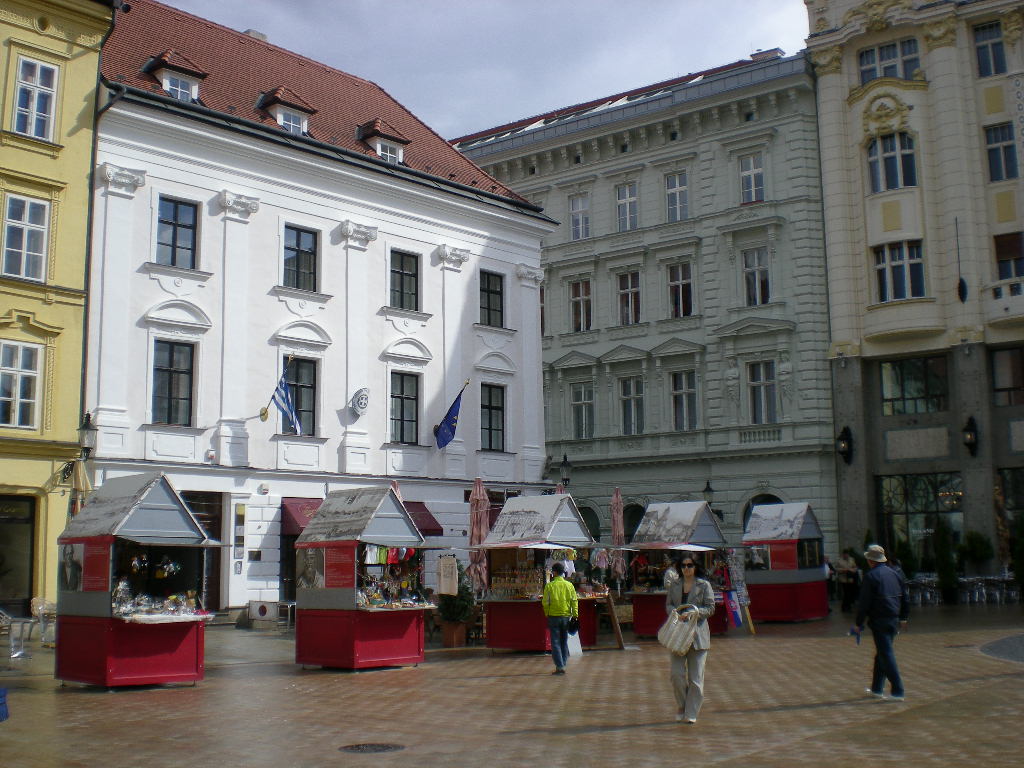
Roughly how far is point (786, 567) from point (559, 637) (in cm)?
1303

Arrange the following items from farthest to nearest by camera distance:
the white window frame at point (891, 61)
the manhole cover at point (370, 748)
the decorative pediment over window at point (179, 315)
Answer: the white window frame at point (891, 61) → the decorative pediment over window at point (179, 315) → the manhole cover at point (370, 748)

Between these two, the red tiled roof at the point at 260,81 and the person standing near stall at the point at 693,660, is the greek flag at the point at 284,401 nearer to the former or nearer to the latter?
the red tiled roof at the point at 260,81

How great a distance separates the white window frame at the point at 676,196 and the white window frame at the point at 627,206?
1.34m

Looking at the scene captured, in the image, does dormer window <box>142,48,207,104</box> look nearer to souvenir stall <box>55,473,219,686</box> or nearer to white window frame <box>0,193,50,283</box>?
white window frame <box>0,193,50,283</box>

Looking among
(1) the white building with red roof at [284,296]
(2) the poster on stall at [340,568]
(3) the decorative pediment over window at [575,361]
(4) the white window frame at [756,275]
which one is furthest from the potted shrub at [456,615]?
(3) the decorative pediment over window at [575,361]

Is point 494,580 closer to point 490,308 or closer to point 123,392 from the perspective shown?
point 123,392

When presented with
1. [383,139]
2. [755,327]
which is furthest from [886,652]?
[755,327]

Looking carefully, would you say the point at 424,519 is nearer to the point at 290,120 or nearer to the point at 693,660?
the point at 290,120

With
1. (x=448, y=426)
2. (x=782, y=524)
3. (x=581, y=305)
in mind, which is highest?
(x=581, y=305)

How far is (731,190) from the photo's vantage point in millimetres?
42844

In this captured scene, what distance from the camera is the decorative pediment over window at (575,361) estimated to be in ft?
150

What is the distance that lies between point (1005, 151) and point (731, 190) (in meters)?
9.50

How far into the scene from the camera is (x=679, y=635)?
1275 cm

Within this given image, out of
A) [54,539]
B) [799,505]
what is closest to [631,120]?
[799,505]
